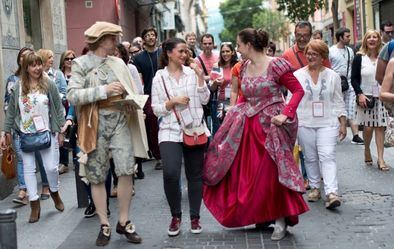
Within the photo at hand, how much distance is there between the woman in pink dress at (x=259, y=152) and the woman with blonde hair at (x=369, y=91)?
3.56 m

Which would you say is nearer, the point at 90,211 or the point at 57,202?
the point at 90,211

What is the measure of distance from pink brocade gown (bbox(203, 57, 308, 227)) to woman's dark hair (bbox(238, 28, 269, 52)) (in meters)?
0.34

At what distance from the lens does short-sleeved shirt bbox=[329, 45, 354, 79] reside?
Result: 11383 millimetres

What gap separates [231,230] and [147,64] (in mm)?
4049

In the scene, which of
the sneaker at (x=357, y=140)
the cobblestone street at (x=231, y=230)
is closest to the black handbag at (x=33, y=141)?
the cobblestone street at (x=231, y=230)

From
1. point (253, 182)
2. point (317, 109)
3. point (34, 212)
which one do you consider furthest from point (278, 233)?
point (34, 212)

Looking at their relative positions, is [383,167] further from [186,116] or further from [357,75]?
[186,116]

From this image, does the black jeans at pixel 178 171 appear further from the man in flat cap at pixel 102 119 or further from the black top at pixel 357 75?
the black top at pixel 357 75

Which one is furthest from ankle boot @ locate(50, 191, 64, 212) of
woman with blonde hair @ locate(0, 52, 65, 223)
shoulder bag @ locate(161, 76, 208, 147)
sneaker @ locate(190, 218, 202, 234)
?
shoulder bag @ locate(161, 76, 208, 147)

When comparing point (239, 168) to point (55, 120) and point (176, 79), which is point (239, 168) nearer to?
point (176, 79)

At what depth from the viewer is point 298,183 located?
19.4 feet

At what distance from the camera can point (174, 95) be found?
6262 millimetres

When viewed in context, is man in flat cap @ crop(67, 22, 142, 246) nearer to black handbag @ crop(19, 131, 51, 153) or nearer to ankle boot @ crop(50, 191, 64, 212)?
black handbag @ crop(19, 131, 51, 153)

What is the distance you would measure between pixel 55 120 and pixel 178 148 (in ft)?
6.08
